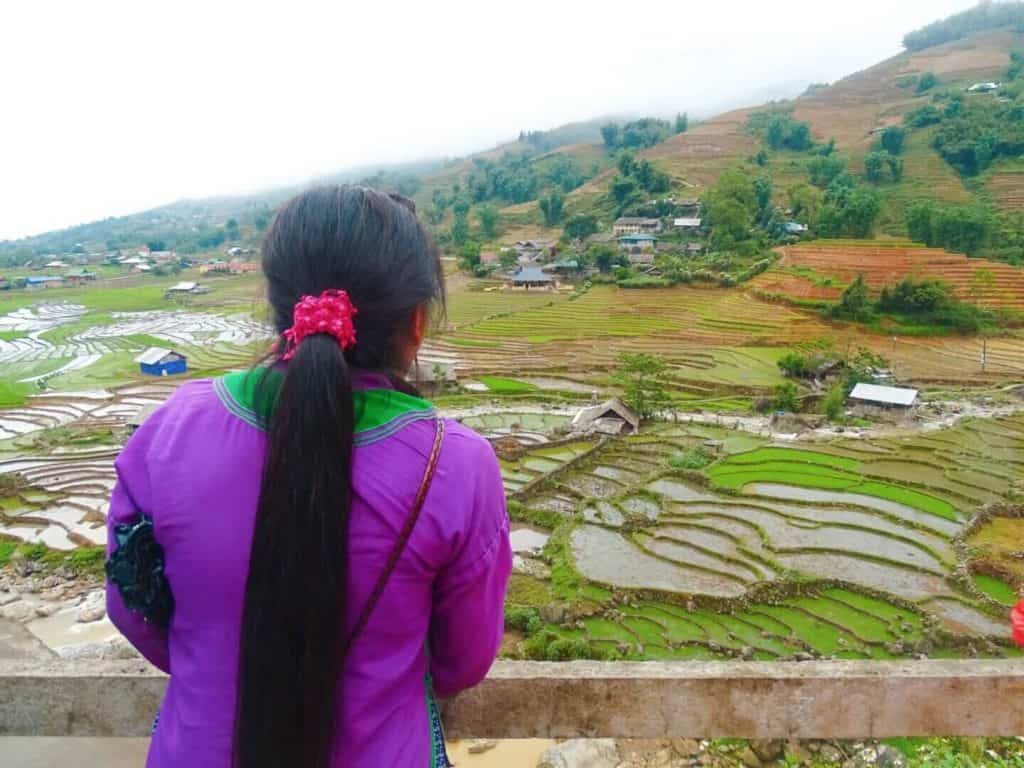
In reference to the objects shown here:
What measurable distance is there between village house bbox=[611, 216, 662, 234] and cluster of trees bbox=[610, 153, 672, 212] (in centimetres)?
583

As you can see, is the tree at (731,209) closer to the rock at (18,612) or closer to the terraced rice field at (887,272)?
the terraced rice field at (887,272)

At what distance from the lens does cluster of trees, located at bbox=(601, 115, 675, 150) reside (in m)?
97.1

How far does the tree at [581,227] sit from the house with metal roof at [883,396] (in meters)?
38.3

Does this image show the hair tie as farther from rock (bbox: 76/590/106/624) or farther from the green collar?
rock (bbox: 76/590/106/624)

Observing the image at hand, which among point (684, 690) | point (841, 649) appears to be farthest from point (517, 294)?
point (684, 690)

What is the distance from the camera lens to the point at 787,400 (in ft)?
81.0

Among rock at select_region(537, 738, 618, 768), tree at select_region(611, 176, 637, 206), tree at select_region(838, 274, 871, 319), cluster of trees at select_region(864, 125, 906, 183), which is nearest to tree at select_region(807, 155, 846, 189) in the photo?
cluster of trees at select_region(864, 125, 906, 183)

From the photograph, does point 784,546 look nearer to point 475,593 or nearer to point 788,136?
point 475,593

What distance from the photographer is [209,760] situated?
53.3 inches

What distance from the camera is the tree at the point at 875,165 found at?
5953cm

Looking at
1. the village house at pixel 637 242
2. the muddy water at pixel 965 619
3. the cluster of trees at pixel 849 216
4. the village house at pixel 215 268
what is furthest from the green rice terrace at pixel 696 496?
the village house at pixel 215 268

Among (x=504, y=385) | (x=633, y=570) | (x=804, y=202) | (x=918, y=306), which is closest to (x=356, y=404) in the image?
(x=633, y=570)

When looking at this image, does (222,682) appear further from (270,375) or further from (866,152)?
(866,152)

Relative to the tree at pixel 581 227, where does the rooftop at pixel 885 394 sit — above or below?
below
